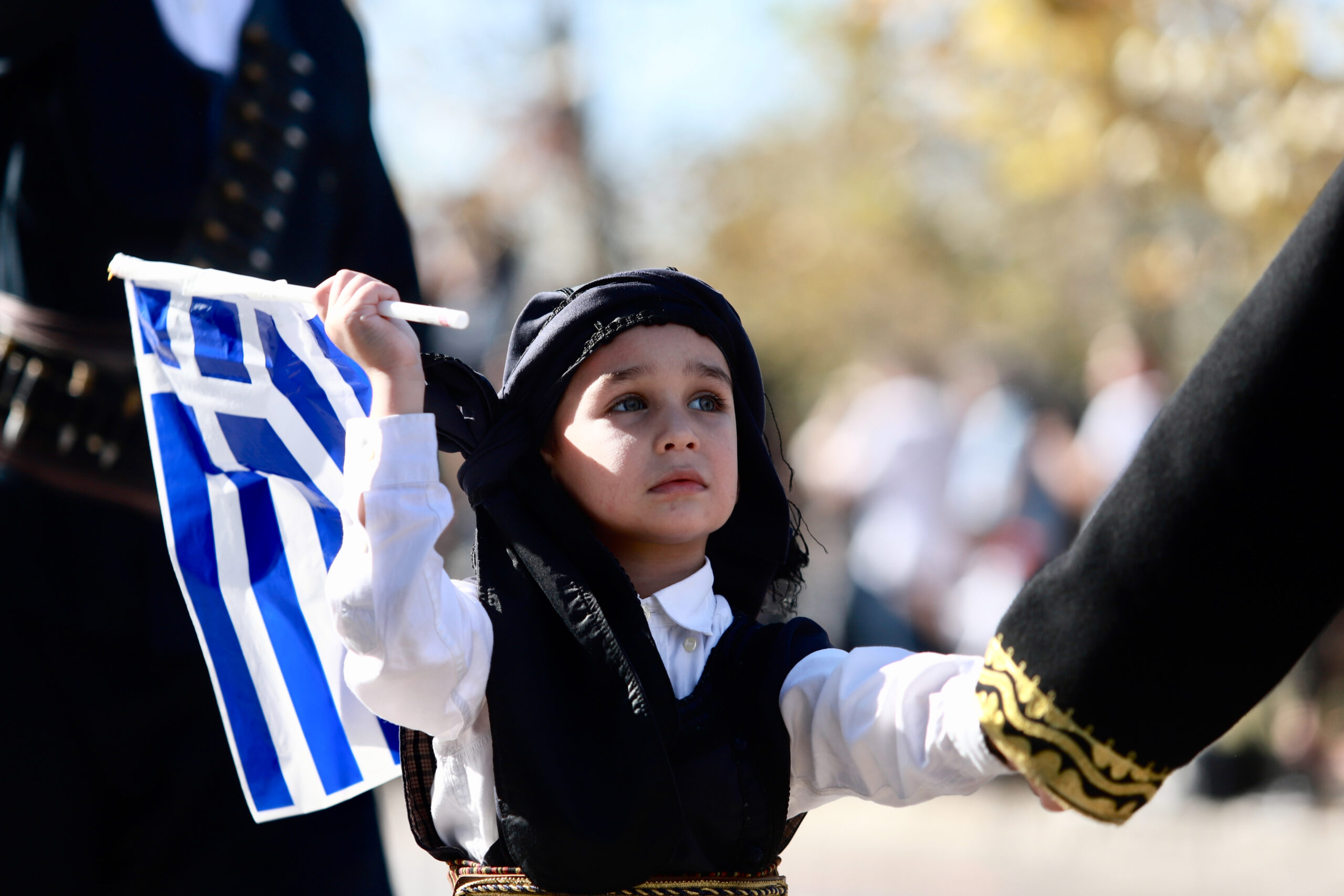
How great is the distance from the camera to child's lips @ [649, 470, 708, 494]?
2.10 meters

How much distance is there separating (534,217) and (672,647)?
1635 cm

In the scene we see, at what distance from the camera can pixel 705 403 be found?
2.21m

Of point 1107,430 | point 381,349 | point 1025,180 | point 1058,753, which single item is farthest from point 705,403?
point 1025,180

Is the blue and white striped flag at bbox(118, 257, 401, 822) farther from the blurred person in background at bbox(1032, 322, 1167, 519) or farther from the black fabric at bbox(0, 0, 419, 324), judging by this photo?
the blurred person in background at bbox(1032, 322, 1167, 519)

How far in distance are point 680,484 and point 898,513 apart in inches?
287

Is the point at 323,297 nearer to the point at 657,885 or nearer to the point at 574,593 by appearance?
the point at 574,593

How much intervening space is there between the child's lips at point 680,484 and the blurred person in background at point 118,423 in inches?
39.1

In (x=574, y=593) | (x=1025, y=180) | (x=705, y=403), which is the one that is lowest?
(x=574, y=593)

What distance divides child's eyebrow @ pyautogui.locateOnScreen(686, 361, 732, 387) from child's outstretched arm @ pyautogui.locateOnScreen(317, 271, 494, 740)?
0.39 meters

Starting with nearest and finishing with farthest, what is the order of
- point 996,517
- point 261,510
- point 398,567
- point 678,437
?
point 398,567 < point 678,437 < point 261,510 < point 996,517

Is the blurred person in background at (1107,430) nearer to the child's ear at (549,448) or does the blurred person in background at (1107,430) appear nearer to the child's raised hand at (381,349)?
the child's ear at (549,448)

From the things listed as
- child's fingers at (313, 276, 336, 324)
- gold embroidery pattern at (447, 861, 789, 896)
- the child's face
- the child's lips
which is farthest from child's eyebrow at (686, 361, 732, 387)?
gold embroidery pattern at (447, 861, 789, 896)

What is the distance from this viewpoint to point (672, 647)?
7.05 feet


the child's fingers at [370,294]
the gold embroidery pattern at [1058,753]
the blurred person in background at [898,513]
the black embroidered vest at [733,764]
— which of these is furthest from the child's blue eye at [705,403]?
the blurred person in background at [898,513]
